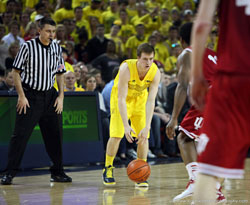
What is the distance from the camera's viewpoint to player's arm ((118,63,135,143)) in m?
6.28

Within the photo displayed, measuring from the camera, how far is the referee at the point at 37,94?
21.8ft

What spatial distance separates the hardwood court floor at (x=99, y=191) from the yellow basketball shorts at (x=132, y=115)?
0.75m

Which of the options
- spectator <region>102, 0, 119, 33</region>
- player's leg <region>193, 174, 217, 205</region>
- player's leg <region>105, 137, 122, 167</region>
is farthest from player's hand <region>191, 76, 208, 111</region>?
spectator <region>102, 0, 119, 33</region>

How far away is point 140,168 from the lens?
6.16m

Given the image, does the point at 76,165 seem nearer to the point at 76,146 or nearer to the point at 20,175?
the point at 76,146

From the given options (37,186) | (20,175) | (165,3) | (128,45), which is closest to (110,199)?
(37,186)

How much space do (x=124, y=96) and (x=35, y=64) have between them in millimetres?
1346

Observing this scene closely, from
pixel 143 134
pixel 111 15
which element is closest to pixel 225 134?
pixel 143 134

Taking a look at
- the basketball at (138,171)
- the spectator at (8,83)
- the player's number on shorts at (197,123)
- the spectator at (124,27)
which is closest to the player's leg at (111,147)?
the basketball at (138,171)

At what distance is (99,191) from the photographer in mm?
6156

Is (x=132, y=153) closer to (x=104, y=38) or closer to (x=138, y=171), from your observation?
(x=104, y=38)

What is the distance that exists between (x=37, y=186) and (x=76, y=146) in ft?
7.28

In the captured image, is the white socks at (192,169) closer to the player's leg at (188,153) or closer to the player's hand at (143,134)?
the player's leg at (188,153)

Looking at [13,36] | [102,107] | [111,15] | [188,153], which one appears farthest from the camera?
[111,15]
